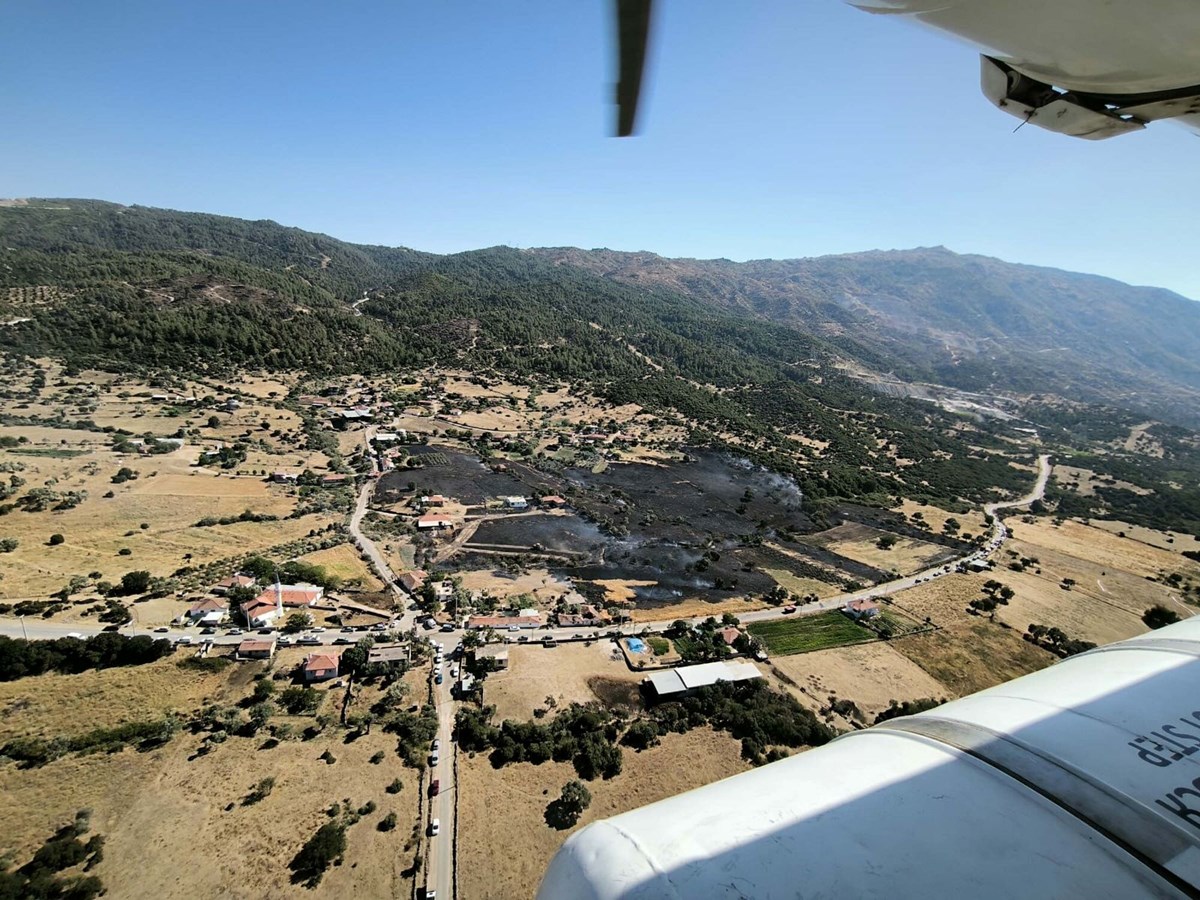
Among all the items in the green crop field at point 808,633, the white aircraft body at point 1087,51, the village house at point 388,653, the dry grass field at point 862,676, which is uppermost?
the white aircraft body at point 1087,51

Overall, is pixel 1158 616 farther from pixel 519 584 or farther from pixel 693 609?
pixel 519 584

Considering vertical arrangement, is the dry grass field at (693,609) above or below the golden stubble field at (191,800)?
below

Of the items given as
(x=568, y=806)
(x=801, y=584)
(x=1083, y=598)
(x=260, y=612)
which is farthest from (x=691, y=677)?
(x=1083, y=598)

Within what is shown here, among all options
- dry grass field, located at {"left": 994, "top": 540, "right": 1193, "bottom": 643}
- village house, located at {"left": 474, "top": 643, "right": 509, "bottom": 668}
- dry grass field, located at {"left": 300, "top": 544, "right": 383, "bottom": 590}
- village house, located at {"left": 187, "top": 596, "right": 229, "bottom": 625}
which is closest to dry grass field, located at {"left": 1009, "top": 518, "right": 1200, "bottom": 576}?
dry grass field, located at {"left": 994, "top": 540, "right": 1193, "bottom": 643}

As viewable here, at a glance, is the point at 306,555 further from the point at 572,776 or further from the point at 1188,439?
the point at 1188,439

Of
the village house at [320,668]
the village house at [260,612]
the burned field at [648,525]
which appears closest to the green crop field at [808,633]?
the burned field at [648,525]

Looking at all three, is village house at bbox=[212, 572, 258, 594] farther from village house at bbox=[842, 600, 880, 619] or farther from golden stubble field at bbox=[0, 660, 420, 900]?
village house at bbox=[842, 600, 880, 619]

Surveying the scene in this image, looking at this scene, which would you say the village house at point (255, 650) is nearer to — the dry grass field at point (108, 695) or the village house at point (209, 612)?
the dry grass field at point (108, 695)
